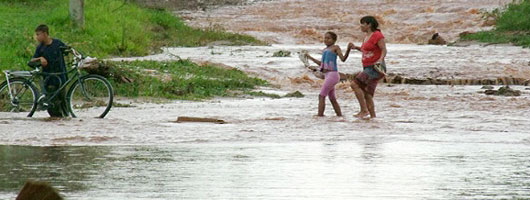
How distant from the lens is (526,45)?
32688mm

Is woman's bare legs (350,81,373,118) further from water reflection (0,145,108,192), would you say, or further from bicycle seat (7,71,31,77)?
water reflection (0,145,108,192)

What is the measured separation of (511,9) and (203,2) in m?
22.4

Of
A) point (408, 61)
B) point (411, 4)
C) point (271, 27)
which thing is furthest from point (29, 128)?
point (411, 4)

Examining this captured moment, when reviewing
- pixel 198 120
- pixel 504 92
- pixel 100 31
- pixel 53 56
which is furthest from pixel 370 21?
pixel 100 31

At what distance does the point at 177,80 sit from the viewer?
70.0 feet

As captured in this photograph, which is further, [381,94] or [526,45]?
[526,45]

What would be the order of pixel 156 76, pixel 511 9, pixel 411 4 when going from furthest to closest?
pixel 411 4, pixel 511 9, pixel 156 76

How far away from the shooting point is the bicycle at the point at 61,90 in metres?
14.9

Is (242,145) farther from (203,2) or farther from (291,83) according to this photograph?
(203,2)

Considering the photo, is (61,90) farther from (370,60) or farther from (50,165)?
(50,165)

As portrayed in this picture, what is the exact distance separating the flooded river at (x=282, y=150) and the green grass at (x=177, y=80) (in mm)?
644

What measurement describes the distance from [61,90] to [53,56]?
0.55m

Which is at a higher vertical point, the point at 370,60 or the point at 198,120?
the point at 370,60

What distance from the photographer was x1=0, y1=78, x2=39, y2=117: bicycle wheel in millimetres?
15156
